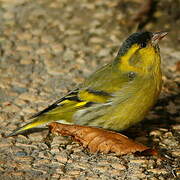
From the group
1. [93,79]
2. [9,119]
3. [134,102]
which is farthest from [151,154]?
[9,119]

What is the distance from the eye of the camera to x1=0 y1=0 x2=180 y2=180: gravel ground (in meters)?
4.55

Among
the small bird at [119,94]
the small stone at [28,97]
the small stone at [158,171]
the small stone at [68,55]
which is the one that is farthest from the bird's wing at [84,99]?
the small stone at [68,55]

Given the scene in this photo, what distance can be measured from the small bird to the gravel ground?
23cm

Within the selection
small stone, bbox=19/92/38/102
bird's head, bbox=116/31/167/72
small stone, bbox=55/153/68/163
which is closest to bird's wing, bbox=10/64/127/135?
bird's head, bbox=116/31/167/72

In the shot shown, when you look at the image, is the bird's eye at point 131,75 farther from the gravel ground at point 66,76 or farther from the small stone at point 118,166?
the small stone at point 118,166

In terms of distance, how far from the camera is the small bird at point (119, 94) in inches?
196

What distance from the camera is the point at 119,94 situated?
502cm

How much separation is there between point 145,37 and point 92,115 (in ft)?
2.86

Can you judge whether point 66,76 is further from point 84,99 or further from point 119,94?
point 119,94

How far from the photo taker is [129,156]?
4730 mm

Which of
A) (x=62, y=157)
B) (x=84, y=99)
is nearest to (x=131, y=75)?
(x=84, y=99)

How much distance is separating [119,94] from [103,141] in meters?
0.50

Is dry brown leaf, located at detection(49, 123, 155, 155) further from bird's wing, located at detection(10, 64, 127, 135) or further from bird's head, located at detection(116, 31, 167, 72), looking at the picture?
bird's head, located at detection(116, 31, 167, 72)

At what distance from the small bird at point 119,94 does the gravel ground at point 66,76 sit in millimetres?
230
